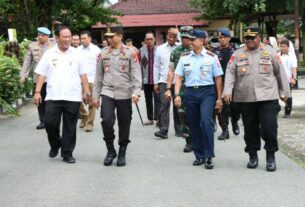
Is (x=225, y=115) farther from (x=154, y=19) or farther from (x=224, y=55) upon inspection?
(x=154, y=19)

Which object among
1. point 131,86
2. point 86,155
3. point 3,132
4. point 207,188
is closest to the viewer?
point 207,188

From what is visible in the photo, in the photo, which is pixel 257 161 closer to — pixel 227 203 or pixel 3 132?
pixel 227 203

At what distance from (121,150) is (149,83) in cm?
388

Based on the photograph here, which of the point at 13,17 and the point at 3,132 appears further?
the point at 13,17

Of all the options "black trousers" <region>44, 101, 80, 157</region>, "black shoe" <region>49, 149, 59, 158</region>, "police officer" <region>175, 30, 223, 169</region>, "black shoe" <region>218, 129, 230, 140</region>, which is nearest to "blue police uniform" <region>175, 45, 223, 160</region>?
"police officer" <region>175, 30, 223, 169</region>

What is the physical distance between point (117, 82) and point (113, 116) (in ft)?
1.49

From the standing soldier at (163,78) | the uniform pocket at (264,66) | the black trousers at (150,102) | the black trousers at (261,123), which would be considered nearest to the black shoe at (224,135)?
the standing soldier at (163,78)

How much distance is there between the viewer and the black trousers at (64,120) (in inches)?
310

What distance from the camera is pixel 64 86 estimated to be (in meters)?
7.81

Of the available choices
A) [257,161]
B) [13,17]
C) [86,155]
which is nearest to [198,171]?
[257,161]

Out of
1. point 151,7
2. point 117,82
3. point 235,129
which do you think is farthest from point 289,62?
point 151,7

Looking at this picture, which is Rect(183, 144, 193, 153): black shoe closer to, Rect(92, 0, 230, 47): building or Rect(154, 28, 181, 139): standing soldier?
Rect(154, 28, 181, 139): standing soldier

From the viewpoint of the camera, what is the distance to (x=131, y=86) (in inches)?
302

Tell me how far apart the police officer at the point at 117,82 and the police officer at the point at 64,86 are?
353 millimetres
